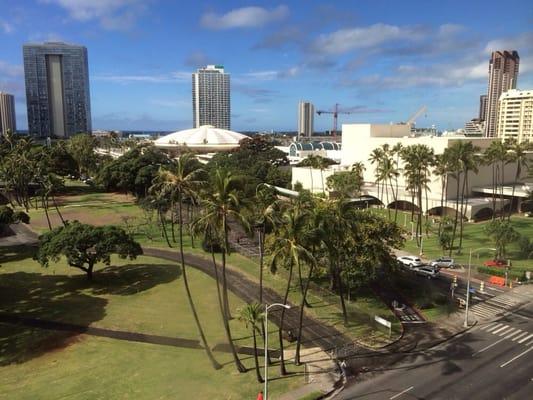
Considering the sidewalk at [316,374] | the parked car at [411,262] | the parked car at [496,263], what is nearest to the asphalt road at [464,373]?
the sidewalk at [316,374]

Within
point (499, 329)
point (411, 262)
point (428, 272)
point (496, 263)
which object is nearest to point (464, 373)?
point (499, 329)

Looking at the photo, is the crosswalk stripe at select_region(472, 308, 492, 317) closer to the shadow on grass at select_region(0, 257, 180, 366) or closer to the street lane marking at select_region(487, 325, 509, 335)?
the street lane marking at select_region(487, 325, 509, 335)

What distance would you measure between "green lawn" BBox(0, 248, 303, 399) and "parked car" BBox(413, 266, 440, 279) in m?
28.6

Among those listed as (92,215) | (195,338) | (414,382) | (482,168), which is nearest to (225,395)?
(195,338)

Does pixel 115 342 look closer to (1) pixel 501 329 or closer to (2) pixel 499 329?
(2) pixel 499 329

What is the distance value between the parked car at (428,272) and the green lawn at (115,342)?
2863 centimetres

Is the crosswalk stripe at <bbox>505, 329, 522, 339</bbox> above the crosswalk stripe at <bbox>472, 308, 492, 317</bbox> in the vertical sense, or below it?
above

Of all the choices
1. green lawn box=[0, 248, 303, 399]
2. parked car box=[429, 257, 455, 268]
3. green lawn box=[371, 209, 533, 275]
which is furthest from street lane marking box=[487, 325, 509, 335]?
green lawn box=[0, 248, 303, 399]

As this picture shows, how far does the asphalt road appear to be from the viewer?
31469mm

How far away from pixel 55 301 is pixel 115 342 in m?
15.1

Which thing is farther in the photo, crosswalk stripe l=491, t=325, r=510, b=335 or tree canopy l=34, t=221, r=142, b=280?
tree canopy l=34, t=221, r=142, b=280

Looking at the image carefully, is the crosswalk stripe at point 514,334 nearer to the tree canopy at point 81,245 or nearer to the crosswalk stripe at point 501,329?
the crosswalk stripe at point 501,329

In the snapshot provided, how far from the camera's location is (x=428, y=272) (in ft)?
201

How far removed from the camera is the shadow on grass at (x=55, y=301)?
3950 cm
